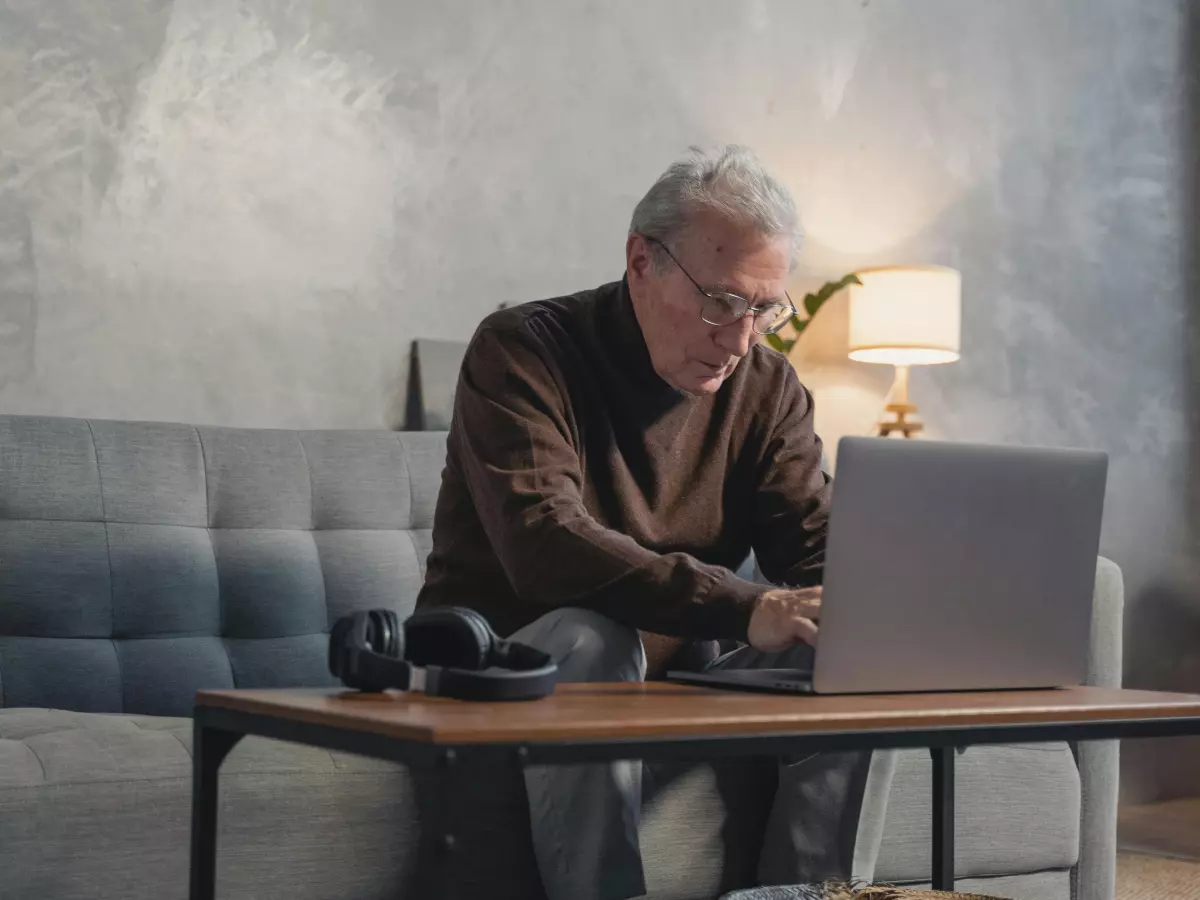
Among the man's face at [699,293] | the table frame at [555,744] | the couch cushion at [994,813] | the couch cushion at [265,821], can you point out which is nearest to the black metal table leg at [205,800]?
the table frame at [555,744]

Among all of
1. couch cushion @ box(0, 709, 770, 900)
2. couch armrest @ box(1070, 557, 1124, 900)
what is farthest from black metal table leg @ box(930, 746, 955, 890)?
couch armrest @ box(1070, 557, 1124, 900)

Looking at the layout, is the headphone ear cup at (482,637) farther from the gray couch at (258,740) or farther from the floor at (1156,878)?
the floor at (1156,878)

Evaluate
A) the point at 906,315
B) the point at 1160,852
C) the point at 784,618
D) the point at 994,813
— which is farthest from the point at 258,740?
the point at 1160,852

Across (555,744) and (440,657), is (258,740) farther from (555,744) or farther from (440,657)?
(555,744)

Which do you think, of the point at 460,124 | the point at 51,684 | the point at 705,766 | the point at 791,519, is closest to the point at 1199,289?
the point at 460,124

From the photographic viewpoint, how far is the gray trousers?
1433mm

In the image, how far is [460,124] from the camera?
119 inches

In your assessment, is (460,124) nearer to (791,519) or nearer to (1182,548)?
(791,519)

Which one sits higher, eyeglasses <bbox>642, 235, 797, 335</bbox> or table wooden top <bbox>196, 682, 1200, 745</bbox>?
A: eyeglasses <bbox>642, 235, 797, 335</bbox>

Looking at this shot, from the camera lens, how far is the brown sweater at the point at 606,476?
5.02 feet

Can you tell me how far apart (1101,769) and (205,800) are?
63.6 inches

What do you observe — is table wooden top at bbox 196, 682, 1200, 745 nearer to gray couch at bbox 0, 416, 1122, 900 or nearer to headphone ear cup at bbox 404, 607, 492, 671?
headphone ear cup at bbox 404, 607, 492, 671

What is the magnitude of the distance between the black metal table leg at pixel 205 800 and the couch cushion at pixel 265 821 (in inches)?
12.2

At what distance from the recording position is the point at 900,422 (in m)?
3.58
